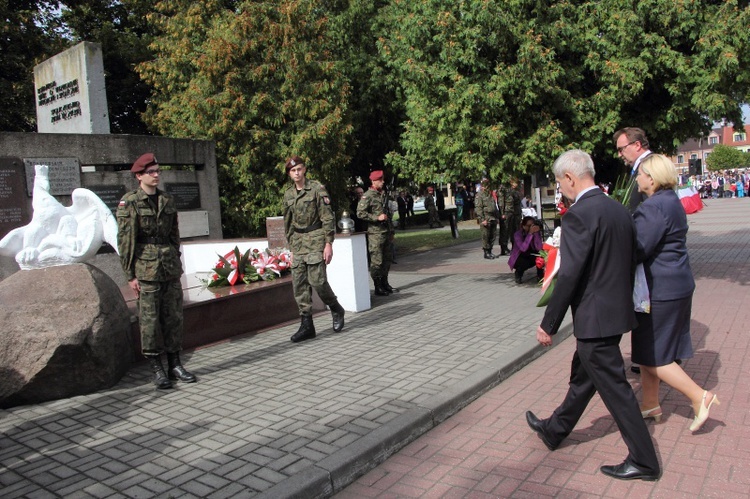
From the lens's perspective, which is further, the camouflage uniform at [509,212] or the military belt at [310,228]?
the camouflage uniform at [509,212]

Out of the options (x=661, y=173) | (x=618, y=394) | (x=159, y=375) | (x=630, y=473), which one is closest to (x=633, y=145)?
(x=661, y=173)

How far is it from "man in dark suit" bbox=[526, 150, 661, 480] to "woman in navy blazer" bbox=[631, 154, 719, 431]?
571 mm

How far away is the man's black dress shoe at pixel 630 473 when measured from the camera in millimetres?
3457

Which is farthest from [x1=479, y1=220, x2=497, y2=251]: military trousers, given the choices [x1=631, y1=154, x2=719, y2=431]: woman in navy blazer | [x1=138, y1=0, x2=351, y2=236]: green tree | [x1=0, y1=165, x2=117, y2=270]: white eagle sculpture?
[x1=631, y1=154, x2=719, y2=431]: woman in navy blazer

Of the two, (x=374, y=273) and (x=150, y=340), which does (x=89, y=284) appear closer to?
(x=150, y=340)

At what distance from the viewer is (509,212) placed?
1520 centimetres

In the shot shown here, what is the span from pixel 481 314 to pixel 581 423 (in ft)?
12.3

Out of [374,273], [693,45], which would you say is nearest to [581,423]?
[374,273]

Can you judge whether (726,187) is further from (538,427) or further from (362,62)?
(538,427)

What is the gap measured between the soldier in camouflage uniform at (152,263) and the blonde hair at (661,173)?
4033 millimetres

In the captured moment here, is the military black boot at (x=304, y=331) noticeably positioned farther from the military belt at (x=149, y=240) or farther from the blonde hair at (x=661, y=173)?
the blonde hair at (x=661, y=173)

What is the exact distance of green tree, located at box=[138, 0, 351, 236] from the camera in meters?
11.8

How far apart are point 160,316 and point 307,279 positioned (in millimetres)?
2031

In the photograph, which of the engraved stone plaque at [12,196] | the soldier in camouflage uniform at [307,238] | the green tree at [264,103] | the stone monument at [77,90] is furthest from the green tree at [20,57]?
the soldier in camouflage uniform at [307,238]
